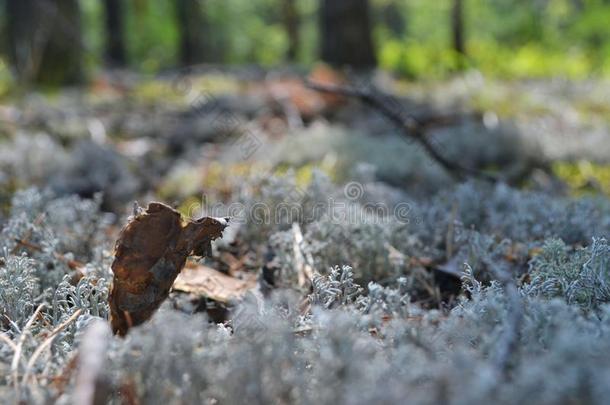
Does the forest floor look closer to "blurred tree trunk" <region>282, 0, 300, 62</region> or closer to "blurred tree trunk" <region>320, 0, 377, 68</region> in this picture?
"blurred tree trunk" <region>320, 0, 377, 68</region>

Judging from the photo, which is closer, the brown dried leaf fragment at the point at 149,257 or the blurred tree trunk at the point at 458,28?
the brown dried leaf fragment at the point at 149,257

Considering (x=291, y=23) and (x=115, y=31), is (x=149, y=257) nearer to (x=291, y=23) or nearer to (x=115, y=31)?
(x=115, y=31)

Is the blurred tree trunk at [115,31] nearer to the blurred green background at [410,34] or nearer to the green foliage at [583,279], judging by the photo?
the blurred green background at [410,34]

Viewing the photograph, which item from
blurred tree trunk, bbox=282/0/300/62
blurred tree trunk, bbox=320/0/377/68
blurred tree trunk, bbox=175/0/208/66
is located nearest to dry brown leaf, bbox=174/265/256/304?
blurred tree trunk, bbox=320/0/377/68

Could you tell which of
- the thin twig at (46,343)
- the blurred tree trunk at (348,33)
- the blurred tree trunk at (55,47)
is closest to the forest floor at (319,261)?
the thin twig at (46,343)

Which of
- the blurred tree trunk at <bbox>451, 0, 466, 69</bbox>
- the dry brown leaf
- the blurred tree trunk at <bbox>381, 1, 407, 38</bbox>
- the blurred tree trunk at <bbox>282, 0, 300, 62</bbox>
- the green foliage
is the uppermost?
the green foliage
